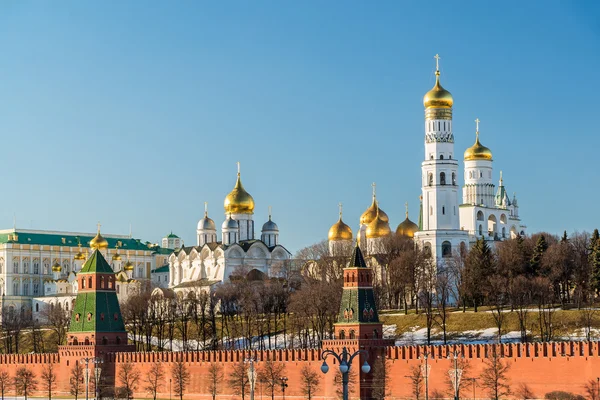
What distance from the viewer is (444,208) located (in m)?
85.8

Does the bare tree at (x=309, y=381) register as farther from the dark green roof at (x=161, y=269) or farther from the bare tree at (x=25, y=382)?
the dark green roof at (x=161, y=269)

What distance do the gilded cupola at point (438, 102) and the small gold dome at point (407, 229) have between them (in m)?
9.85

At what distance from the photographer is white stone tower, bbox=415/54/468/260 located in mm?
85062

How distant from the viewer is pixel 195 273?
102 metres

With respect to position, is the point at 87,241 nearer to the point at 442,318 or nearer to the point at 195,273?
the point at 195,273

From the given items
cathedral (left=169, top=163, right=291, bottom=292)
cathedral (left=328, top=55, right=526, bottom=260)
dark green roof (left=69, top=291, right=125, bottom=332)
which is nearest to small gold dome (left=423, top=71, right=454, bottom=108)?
cathedral (left=328, top=55, right=526, bottom=260)

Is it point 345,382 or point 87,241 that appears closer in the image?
point 345,382

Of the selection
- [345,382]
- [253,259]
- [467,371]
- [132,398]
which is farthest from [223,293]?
[345,382]

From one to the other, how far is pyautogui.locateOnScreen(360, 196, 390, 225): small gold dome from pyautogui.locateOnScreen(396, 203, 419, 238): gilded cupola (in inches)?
128

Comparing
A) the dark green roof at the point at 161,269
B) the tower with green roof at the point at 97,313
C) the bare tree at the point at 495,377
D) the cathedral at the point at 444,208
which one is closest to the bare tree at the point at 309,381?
the bare tree at the point at 495,377

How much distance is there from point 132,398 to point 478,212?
132ft

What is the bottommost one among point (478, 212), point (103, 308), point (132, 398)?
point (132, 398)

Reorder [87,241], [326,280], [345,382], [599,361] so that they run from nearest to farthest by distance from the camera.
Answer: [345,382], [599,361], [326,280], [87,241]

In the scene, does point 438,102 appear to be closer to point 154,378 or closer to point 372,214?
point 372,214
